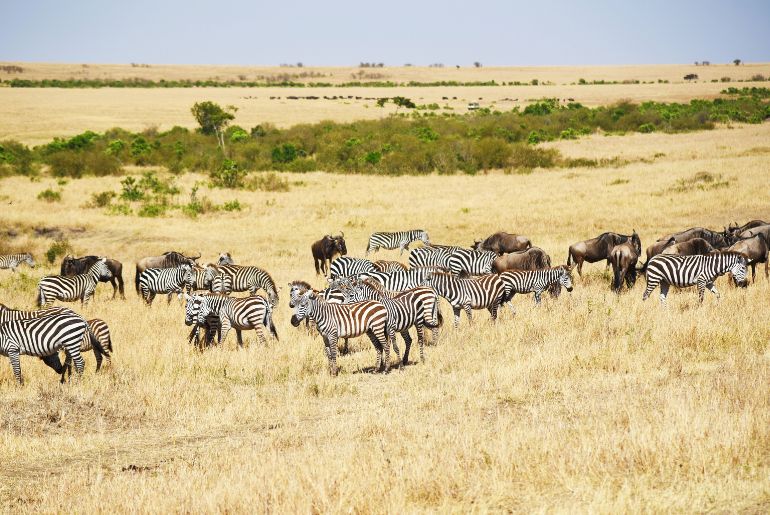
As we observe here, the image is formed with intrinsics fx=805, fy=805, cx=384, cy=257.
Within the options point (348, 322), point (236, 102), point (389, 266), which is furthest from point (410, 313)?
point (236, 102)

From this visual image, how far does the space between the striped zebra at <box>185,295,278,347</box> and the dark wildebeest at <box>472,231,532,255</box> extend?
8866 mm

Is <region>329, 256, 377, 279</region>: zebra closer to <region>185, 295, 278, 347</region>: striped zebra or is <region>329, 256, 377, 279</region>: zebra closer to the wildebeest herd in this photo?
the wildebeest herd

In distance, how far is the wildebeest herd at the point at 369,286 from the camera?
502 inches

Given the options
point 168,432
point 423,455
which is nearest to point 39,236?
point 168,432

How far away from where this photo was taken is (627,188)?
37.2 metres

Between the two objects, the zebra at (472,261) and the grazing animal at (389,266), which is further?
the zebra at (472,261)

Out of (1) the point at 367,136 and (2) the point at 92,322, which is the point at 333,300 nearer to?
(2) the point at 92,322

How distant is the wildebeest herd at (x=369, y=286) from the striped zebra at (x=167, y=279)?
1.0 inches

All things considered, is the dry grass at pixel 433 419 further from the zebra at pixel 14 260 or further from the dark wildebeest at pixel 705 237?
the zebra at pixel 14 260

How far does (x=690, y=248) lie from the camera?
1894 cm

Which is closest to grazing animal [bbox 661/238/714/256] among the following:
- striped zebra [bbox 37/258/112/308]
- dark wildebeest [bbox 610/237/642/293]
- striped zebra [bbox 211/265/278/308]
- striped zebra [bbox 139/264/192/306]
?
dark wildebeest [bbox 610/237/642/293]

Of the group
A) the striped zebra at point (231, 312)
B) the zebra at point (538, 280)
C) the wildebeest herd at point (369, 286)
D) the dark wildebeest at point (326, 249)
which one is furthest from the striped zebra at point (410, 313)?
the dark wildebeest at point (326, 249)

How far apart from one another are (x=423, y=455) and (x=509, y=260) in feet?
Answer: 39.2

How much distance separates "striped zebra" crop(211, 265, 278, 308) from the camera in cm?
1920
